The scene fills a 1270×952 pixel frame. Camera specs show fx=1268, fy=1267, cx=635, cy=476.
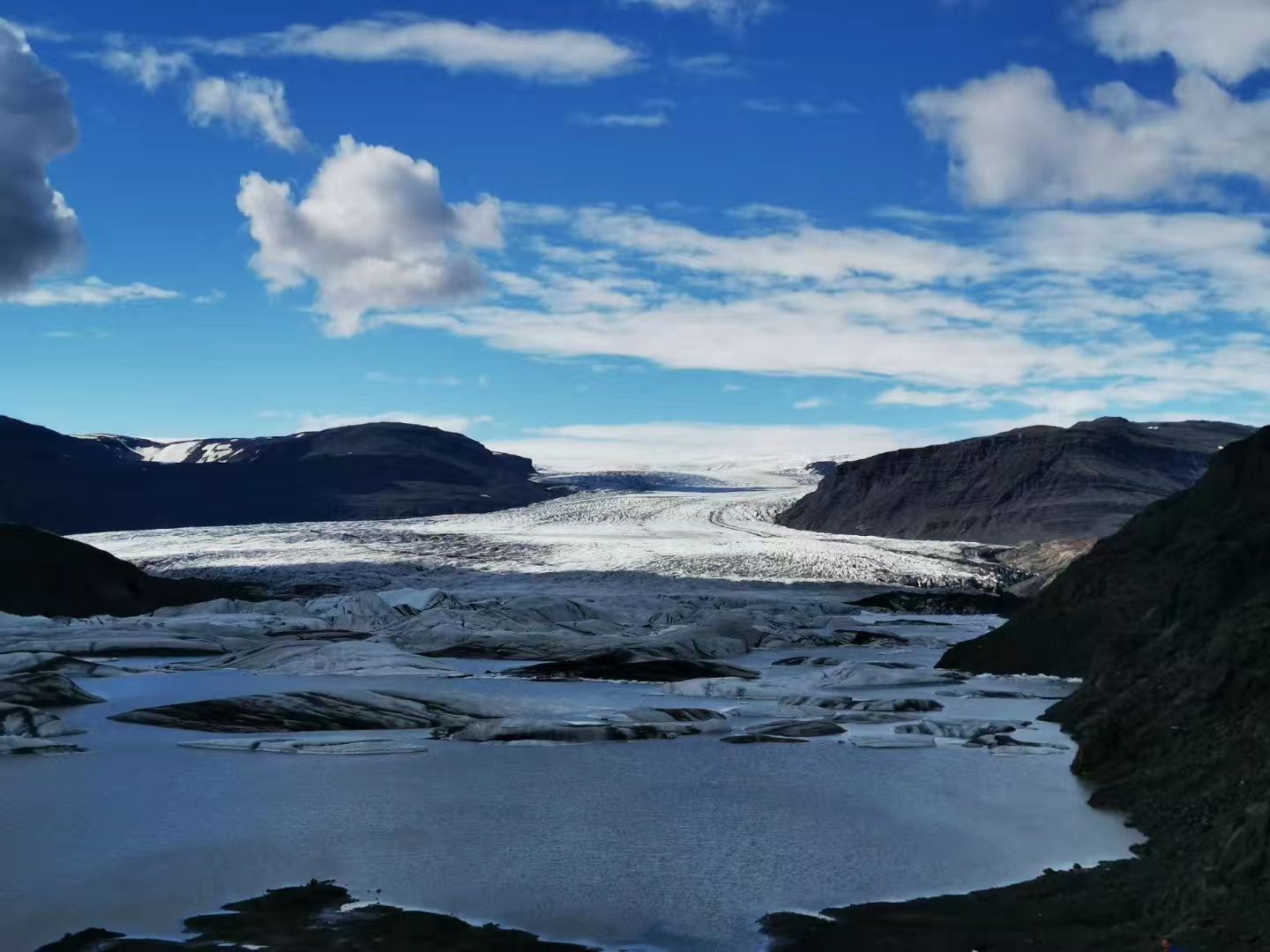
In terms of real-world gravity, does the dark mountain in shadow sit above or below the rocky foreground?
above

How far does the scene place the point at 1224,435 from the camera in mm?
113562

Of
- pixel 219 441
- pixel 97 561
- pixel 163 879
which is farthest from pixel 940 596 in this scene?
pixel 219 441

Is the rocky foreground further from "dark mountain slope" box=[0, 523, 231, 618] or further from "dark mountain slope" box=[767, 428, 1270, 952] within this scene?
"dark mountain slope" box=[0, 523, 231, 618]

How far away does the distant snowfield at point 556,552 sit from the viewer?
5897cm

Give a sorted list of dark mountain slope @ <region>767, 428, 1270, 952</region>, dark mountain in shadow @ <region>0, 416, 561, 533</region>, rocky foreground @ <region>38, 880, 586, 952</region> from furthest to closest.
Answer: dark mountain in shadow @ <region>0, 416, 561, 533</region> → rocky foreground @ <region>38, 880, 586, 952</region> → dark mountain slope @ <region>767, 428, 1270, 952</region>

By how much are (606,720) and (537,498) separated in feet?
296

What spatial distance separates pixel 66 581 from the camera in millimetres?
41500

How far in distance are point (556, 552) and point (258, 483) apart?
54605mm

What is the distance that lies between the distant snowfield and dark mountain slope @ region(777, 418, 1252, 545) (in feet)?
27.1

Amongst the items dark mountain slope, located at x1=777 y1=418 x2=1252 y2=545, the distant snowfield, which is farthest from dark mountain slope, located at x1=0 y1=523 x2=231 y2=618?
dark mountain slope, located at x1=777 y1=418 x2=1252 y2=545

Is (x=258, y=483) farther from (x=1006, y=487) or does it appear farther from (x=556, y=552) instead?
(x=1006, y=487)

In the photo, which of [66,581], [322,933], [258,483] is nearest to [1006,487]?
[66,581]

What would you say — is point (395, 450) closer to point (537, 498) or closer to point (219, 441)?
point (537, 498)

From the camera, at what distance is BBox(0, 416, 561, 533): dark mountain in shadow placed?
329 ft
